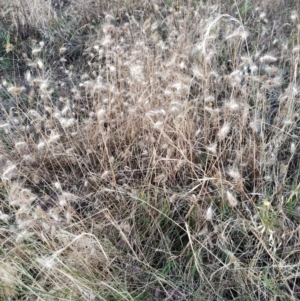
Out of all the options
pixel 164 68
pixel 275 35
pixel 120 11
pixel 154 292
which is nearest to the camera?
pixel 154 292

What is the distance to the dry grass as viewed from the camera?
4.76ft

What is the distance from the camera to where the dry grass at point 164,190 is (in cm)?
145

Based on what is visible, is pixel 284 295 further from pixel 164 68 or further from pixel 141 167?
pixel 164 68

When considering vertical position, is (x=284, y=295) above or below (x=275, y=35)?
below

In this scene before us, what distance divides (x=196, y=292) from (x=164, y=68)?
1023 millimetres

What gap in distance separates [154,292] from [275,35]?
1.75 meters

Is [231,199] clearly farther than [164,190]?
No

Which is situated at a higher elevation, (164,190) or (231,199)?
(231,199)

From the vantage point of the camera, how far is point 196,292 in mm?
1450

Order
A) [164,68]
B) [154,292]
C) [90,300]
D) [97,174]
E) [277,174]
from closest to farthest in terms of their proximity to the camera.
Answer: [90,300], [154,292], [277,174], [97,174], [164,68]

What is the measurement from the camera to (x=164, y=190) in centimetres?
165

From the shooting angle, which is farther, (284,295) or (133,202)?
(133,202)

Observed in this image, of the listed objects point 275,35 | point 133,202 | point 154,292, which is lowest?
point 154,292

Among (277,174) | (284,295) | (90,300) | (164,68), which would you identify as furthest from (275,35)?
(90,300)
